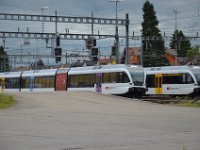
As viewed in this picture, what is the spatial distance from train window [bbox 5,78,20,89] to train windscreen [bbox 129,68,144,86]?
1938cm

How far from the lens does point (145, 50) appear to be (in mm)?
86125

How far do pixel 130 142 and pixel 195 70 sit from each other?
27077 mm

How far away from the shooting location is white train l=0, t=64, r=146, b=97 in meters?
38.4

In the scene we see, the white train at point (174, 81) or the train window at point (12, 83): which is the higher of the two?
the white train at point (174, 81)

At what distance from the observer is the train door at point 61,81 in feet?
151

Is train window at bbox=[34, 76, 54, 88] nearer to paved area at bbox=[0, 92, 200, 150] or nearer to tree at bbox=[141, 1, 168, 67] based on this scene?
paved area at bbox=[0, 92, 200, 150]

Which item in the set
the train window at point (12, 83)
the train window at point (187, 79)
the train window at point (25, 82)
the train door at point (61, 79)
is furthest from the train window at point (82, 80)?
the train window at point (12, 83)

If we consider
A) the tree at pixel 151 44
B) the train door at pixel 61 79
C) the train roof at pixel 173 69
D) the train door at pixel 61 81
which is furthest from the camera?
the tree at pixel 151 44

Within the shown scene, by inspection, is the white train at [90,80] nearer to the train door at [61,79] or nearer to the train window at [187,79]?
the train door at [61,79]

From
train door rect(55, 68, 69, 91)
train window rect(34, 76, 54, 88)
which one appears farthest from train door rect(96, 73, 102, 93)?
train window rect(34, 76, 54, 88)

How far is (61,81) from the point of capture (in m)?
46.7

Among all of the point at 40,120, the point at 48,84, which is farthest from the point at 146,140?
the point at 48,84

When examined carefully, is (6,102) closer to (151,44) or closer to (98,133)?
(98,133)

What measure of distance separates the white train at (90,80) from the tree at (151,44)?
34631 millimetres
